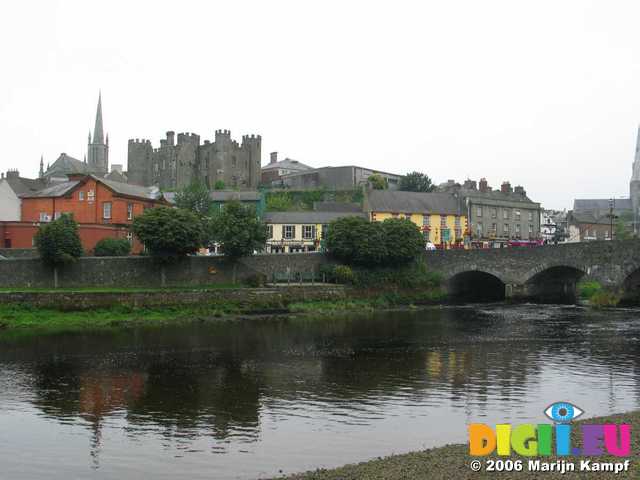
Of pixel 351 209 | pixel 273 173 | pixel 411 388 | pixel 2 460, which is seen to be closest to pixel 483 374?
pixel 411 388

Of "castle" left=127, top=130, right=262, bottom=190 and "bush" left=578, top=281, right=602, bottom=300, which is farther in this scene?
"castle" left=127, top=130, right=262, bottom=190

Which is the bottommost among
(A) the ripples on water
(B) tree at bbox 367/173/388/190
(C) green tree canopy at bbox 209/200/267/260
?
(A) the ripples on water

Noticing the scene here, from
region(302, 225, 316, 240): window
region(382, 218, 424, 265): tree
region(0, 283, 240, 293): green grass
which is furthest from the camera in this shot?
region(302, 225, 316, 240): window

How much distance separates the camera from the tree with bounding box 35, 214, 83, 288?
4766 centimetres

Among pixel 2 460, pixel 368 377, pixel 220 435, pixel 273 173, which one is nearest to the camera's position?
pixel 2 460

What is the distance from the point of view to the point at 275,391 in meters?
24.8

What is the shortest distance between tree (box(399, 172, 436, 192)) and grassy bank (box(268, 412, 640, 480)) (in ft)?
273

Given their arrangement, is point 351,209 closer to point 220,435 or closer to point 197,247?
point 197,247

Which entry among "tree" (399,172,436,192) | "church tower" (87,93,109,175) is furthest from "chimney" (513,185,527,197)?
"church tower" (87,93,109,175)

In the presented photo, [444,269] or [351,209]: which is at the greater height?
[351,209]

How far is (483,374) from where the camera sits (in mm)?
27969

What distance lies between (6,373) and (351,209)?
58437 millimetres

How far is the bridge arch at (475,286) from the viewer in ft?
205

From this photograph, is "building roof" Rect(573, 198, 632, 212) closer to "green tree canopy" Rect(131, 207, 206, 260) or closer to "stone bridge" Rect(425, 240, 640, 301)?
"stone bridge" Rect(425, 240, 640, 301)
